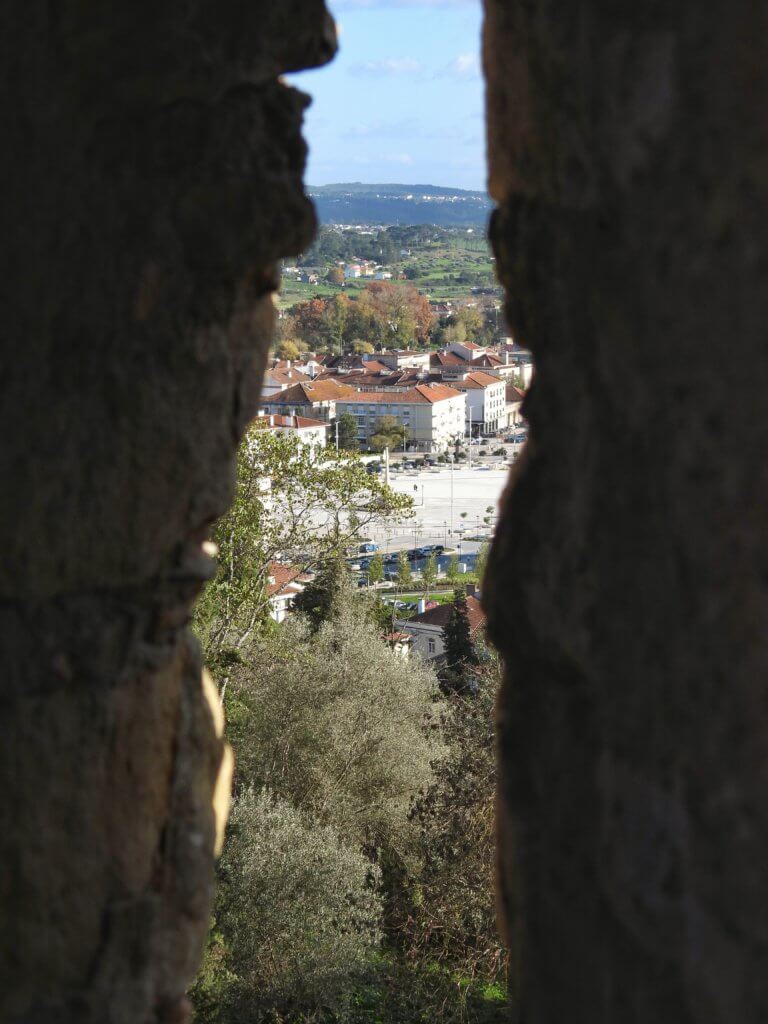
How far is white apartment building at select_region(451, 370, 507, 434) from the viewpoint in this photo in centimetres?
8069

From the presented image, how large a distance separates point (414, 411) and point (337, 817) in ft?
196

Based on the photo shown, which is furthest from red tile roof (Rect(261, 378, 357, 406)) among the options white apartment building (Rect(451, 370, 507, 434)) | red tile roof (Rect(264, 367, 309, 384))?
white apartment building (Rect(451, 370, 507, 434))

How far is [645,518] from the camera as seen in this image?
2133mm

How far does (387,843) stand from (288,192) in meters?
13.1

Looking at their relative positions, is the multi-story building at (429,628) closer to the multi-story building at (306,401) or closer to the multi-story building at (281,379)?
the multi-story building at (306,401)

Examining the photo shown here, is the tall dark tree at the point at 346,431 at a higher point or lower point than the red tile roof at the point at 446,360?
lower

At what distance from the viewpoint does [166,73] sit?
2.74 meters

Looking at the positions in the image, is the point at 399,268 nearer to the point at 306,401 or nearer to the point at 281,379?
the point at 281,379

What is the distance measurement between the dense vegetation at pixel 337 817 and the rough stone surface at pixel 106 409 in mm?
8973

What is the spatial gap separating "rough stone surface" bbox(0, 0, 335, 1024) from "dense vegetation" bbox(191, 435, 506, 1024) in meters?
8.97

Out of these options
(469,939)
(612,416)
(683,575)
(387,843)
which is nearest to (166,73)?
(612,416)

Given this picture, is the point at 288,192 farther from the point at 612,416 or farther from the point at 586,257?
the point at 612,416

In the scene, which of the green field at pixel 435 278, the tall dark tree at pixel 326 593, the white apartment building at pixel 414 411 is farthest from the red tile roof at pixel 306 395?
the green field at pixel 435 278

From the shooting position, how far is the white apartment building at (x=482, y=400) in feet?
265
